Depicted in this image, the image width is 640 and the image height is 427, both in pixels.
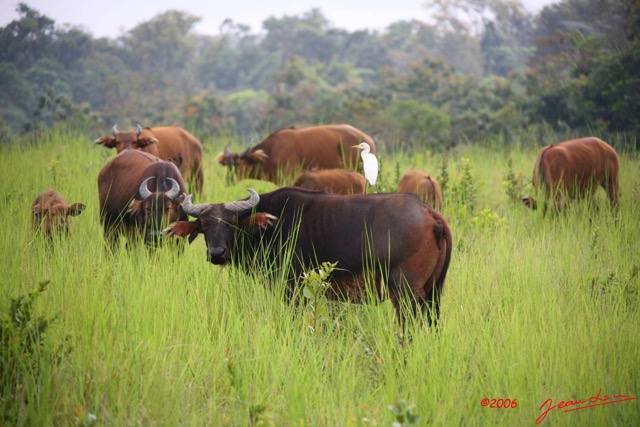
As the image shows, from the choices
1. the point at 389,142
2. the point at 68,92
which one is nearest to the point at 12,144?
the point at 68,92

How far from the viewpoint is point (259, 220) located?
623 centimetres

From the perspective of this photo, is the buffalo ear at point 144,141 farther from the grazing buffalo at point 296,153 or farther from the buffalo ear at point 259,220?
the buffalo ear at point 259,220

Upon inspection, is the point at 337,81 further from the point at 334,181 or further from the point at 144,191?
the point at 144,191

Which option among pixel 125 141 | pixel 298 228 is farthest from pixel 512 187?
pixel 125 141

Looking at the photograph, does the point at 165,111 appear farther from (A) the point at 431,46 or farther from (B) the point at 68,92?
(A) the point at 431,46

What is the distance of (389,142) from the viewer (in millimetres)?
20672

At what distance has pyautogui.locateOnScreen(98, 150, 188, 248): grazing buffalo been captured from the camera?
7.50m

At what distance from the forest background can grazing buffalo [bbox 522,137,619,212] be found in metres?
4.04

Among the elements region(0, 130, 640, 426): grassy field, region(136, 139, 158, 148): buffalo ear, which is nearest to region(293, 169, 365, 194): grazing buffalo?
region(0, 130, 640, 426): grassy field

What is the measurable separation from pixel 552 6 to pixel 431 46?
16569 millimetres

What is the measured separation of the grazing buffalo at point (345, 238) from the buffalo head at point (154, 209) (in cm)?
119

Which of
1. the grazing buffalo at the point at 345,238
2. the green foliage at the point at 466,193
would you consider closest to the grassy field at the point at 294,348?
the grazing buffalo at the point at 345,238

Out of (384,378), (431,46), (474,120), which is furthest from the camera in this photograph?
(431,46)

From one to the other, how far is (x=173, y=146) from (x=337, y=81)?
867 inches
